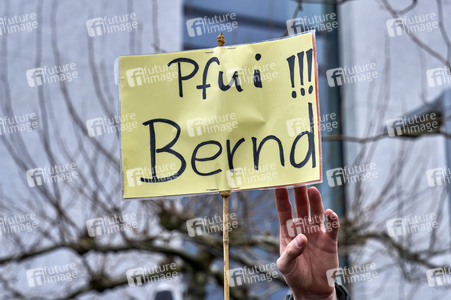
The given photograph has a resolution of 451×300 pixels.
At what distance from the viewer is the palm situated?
204 centimetres

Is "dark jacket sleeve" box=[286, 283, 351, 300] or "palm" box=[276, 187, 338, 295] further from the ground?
"palm" box=[276, 187, 338, 295]

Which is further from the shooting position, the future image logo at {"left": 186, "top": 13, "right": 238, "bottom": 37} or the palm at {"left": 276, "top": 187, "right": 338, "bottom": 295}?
the future image logo at {"left": 186, "top": 13, "right": 238, "bottom": 37}

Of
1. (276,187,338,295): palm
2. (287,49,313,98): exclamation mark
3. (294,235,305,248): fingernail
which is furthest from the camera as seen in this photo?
(287,49,313,98): exclamation mark

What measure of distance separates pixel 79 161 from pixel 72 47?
0.87 m

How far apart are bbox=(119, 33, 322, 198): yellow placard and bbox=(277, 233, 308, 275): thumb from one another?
0.19 m

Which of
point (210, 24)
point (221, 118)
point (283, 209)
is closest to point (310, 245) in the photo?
point (283, 209)

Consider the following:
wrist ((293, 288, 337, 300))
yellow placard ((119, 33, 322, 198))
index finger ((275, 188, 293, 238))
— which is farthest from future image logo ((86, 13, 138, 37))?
wrist ((293, 288, 337, 300))

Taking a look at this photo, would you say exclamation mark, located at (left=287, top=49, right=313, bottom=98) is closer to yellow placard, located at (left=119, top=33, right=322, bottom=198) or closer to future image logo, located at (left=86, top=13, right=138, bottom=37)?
yellow placard, located at (left=119, top=33, right=322, bottom=198)

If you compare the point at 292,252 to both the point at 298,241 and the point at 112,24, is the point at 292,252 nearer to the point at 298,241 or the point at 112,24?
the point at 298,241

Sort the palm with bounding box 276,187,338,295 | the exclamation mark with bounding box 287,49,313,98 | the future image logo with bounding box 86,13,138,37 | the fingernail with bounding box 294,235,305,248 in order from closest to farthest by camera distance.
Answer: the fingernail with bounding box 294,235,305,248
the palm with bounding box 276,187,338,295
the exclamation mark with bounding box 287,49,313,98
the future image logo with bounding box 86,13,138,37

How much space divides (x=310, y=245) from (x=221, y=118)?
0.43m

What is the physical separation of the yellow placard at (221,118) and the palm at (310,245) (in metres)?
0.07

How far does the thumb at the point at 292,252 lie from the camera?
6.31 feet

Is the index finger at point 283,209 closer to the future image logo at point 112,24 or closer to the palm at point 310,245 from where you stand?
the palm at point 310,245
